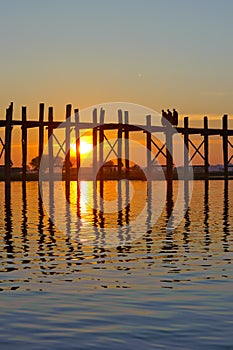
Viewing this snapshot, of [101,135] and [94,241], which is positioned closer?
[94,241]

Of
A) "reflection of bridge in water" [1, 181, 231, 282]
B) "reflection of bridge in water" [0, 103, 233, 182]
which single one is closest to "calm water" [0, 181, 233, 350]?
"reflection of bridge in water" [1, 181, 231, 282]

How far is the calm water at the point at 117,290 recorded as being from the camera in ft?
27.5

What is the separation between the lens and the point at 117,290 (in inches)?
433

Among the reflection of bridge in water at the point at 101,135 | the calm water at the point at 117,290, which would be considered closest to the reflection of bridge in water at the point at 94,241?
the calm water at the point at 117,290

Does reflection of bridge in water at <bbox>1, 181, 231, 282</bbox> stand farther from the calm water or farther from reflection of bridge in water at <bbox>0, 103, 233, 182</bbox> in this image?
reflection of bridge in water at <bbox>0, 103, 233, 182</bbox>

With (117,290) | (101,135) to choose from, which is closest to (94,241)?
(117,290)

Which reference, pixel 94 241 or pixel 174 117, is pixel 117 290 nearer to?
pixel 94 241

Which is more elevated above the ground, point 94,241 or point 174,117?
point 174,117

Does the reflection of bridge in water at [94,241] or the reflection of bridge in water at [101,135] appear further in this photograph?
the reflection of bridge in water at [101,135]

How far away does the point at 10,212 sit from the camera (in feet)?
94.3

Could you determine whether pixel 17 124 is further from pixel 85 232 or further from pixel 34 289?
pixel 34 289

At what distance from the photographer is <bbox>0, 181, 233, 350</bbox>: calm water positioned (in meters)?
8.37

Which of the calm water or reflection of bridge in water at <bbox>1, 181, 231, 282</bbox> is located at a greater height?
reflection of bridge in water at <bbox>1, 181, 231, 282</bbox>

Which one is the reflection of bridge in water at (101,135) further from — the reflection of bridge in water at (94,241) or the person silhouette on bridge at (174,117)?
the reflection of bridge in water at (94,241)
